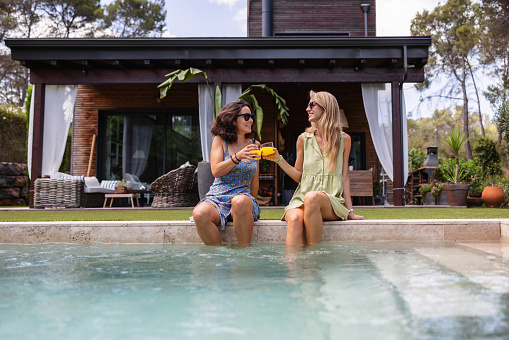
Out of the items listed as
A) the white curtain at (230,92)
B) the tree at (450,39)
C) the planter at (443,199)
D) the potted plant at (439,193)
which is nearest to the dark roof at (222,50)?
the white curtain at (230,92)

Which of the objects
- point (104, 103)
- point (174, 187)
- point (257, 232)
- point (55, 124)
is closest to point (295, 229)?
point (257, 232)

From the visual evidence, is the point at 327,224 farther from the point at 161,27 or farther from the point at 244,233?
the point at 161,27

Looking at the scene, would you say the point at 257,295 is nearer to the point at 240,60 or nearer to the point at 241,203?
the point at 241,203

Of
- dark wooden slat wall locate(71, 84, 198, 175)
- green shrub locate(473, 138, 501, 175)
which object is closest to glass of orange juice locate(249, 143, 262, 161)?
dark wooden slat wall locate(71, 84, 198, 175)

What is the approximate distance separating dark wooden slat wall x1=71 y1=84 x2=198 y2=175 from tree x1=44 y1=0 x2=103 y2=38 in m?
10.8

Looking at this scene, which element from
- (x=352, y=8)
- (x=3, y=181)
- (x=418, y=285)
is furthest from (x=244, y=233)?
(x=352, y=8)

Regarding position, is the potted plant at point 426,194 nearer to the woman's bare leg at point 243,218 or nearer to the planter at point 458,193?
the planter at point 458,193

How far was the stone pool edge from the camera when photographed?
329 cm

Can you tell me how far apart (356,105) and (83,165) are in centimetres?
660

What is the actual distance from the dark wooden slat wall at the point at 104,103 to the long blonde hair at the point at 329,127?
6857 millimetres

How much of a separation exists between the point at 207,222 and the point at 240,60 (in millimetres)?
4872

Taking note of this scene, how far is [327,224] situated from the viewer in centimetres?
326

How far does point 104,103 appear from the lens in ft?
32.9

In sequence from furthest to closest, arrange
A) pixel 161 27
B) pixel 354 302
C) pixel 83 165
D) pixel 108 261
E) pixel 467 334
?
pixel 161 27, pixel 83 165, pixel 108 261, pixel 354 302, pixel 467 334
